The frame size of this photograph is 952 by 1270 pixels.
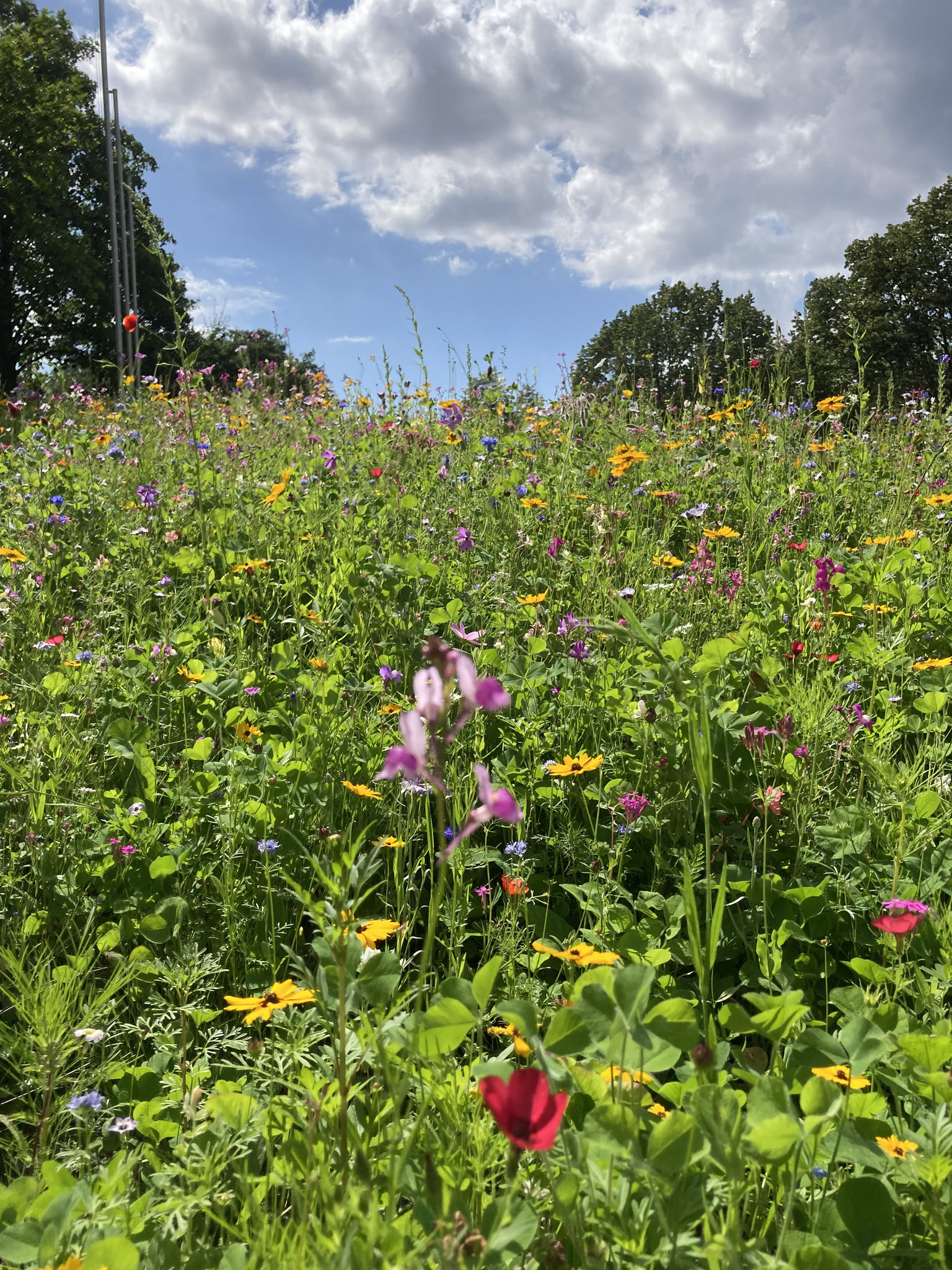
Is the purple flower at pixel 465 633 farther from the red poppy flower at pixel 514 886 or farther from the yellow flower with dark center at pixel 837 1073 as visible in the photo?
the yellow flower with dark center at pixel 837 1073

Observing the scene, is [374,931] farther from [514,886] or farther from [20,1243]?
[20,1243]

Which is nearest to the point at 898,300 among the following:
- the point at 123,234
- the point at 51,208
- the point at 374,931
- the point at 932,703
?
the point at 123,234

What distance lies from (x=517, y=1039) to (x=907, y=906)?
29.1 inches

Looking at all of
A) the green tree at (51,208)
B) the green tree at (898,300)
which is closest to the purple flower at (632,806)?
the green tree at (51,208)

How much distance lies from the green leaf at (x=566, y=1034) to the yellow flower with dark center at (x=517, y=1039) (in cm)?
7

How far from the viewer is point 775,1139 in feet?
2.66

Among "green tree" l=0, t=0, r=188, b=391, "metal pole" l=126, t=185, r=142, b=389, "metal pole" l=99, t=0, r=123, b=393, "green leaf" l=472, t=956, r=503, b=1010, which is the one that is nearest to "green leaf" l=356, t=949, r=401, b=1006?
"green leaf" l=472, t=956, r=503, b=1010

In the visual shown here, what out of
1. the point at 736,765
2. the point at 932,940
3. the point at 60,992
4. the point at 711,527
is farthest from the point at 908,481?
the point at 60,992

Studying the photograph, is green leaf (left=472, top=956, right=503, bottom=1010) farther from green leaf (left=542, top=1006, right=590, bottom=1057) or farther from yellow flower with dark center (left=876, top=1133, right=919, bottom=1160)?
yellow flower with dark center (left=876, top=1133, right=919, bottom=1160)

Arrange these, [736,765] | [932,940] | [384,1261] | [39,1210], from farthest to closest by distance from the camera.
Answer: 1. [736,765]
2. [932,940]
3. [39,1210]
4. [384,1261]

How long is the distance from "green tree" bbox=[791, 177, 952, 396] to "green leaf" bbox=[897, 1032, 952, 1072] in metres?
29.7

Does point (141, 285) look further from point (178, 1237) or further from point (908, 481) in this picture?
point (178, 1237)

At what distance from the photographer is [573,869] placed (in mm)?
1840

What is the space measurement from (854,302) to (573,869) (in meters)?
32.3
